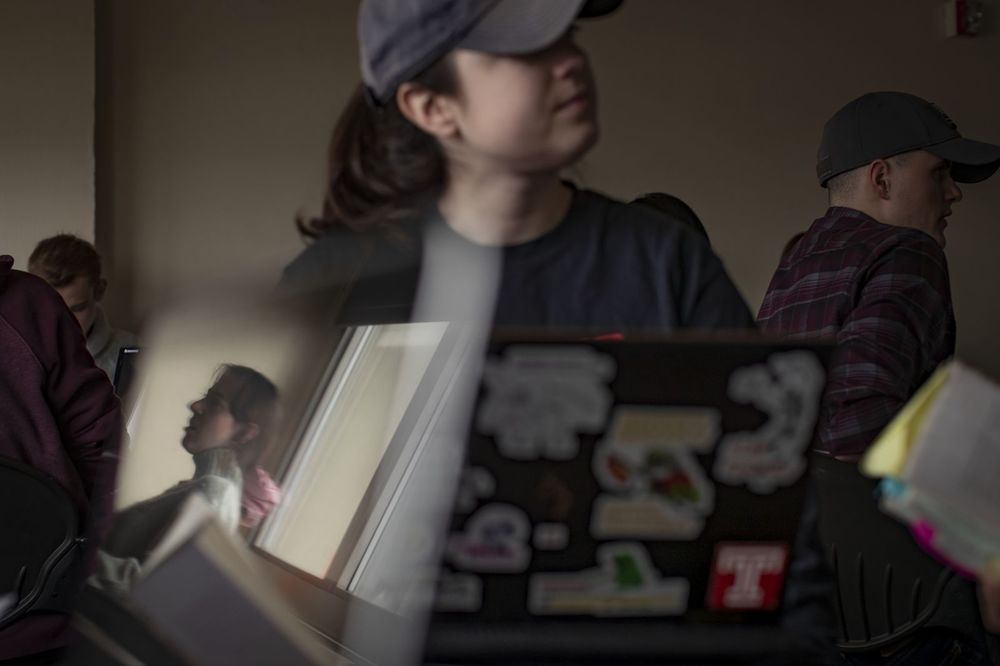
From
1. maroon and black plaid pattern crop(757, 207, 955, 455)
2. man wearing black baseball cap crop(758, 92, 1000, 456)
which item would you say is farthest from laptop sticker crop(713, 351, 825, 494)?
maroon and black plaid pattern crop(757, 207, 955, 455)

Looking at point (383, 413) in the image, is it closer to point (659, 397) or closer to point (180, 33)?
point (659, 397)

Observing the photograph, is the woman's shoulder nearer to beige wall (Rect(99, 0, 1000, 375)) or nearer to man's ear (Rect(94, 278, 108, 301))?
man's ear (Rect(94, 278, 108, 301))

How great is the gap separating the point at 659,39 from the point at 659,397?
12.9 feet

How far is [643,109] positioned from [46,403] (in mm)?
2904

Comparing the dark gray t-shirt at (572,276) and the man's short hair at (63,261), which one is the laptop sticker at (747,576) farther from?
the man's short hair at (63,261)

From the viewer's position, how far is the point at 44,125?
4.17 m

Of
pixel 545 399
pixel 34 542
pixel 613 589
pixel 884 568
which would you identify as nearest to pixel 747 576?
pixel 613 589

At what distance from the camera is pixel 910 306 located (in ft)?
5.32

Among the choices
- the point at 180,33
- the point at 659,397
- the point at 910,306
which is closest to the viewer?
the point at 659,397

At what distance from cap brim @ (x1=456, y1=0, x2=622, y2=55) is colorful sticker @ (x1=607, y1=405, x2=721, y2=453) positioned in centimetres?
28

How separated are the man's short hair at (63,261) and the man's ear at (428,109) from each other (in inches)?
101

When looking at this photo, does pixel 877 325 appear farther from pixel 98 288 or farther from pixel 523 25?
pixel 98 288

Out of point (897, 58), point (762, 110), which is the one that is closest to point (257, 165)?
point (762, 110)

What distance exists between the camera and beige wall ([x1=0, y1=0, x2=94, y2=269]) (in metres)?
4.15
